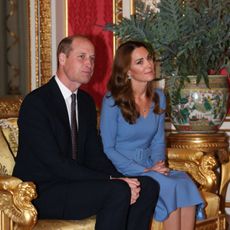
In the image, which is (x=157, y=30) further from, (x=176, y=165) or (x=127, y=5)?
(x=127, y=5)

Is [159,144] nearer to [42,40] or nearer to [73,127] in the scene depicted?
[73,127]

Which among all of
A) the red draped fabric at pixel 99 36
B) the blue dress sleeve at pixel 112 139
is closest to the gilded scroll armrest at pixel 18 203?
the blue dress sleeve at pixel 112 139

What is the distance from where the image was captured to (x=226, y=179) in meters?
4.14

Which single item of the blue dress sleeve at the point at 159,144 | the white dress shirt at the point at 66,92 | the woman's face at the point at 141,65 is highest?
the woman's face at the point at 141,65

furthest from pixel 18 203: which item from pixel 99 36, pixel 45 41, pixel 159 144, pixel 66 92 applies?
pixel 45 41

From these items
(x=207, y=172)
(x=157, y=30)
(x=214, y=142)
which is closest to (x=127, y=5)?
(x=157, y=30)

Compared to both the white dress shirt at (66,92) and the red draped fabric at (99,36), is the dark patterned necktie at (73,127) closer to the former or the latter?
the white dress shirt at (66,92)

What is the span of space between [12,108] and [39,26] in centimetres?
215

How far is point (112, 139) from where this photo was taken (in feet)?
11.2

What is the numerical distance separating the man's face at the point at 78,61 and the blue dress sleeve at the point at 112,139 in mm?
355

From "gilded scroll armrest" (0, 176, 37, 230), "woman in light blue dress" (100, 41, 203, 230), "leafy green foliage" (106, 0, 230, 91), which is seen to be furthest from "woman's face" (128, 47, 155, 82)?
"gilded scroll armrest" (0, 176, 37, 230)

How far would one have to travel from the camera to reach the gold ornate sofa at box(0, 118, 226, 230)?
2.79m

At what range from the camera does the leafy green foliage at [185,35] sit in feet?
13.1

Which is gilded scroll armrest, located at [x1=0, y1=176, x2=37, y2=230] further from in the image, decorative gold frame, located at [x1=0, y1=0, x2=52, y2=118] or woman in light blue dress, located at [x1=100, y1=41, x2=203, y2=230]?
decorative gold frame, located at [x1=0, y1=0, x2=52, y2=118]
